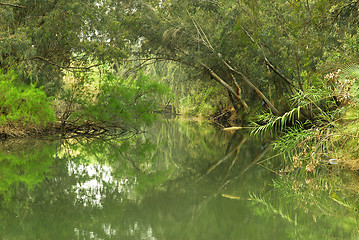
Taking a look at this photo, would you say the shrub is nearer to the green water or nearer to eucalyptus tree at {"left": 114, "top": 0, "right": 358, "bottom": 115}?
the green water

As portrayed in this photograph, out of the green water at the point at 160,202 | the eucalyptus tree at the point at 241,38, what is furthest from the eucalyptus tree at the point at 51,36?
the green water at the point at 160,202

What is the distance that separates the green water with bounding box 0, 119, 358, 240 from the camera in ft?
11.6

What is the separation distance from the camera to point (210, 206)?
441 cm

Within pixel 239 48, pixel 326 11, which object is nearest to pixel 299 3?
pixel 326 11

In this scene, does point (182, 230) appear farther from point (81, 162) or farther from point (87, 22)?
point (87, 22)

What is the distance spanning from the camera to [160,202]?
15.2ft

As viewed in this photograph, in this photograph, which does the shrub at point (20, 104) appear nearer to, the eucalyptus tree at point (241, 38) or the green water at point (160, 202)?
the green water at point (160, 202)

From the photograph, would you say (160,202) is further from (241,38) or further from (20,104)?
(241,38)

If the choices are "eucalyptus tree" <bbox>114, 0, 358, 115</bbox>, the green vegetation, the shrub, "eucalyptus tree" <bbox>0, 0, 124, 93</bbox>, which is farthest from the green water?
"eucalyptus tree" <bbox>114, 0, 358, 115</bbox>

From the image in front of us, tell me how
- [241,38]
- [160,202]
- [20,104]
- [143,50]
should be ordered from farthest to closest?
[143,50] < [241,38] < [20,104] < [160,202]

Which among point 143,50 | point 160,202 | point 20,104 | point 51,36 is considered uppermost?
point 143,50

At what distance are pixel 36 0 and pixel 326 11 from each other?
8516 millimetres

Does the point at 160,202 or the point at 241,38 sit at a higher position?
the point at 241,38

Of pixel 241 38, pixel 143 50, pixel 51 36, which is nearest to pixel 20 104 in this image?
pixel 51 36
